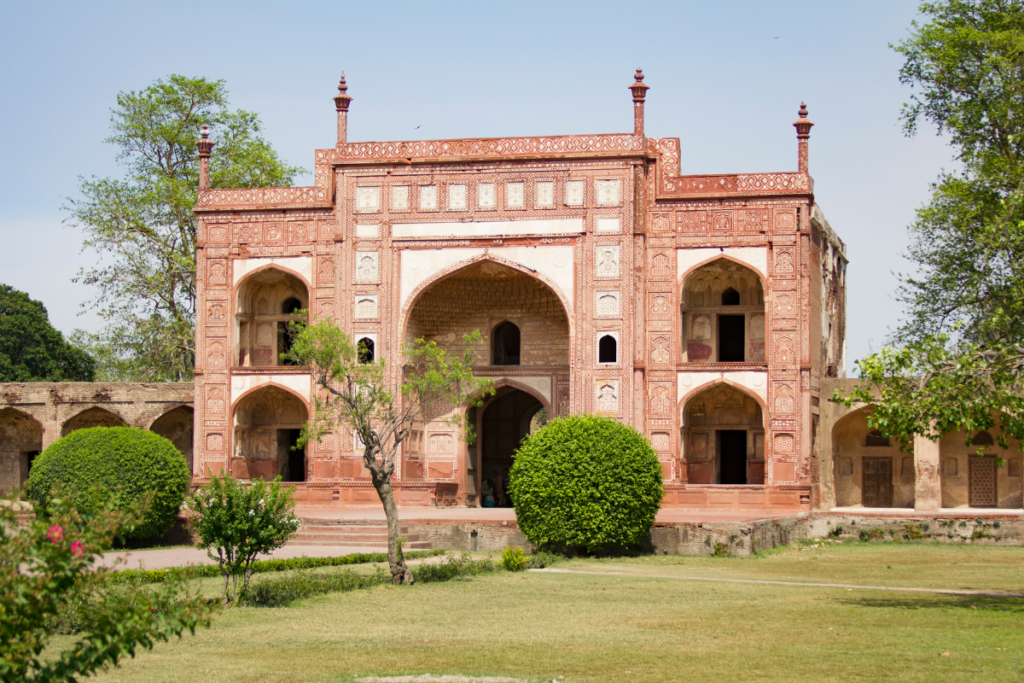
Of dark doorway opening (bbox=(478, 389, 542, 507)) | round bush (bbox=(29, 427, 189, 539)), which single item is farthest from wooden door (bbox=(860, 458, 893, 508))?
round bush (bbox=(29, 427, 189, 539))

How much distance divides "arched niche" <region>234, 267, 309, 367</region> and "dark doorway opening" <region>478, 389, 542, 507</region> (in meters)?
4.83

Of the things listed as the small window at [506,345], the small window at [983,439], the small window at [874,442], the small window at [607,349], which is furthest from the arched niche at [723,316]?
the small window at [983,439]

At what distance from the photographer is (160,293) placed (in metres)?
31.5

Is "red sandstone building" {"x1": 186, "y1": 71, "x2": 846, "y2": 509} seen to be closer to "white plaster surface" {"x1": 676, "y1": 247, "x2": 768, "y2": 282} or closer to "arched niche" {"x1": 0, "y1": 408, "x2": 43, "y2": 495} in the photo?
"white plaster surface" {"x1": 676, "y1": 247, "x2": 768, "y2": 282}

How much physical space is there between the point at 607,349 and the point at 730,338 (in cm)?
330

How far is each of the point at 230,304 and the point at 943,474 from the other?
15.4 m

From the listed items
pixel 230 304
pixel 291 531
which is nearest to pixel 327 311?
pixel 230 304

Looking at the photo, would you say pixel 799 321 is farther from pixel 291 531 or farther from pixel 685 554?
pixel 291 531

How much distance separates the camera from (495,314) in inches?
1046

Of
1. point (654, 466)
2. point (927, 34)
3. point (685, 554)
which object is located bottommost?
point (685, 554)

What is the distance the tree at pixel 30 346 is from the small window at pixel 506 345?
72.1 ft

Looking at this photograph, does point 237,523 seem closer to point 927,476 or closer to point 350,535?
point 350,535

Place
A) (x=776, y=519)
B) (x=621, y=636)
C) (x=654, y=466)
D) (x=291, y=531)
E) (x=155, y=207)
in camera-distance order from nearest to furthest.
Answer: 1. (x=621, y=636)
2. (x=291, y=531)
3. (x=654, y=466)
4. (x=776, y=519)
5. (x=155, y=207)

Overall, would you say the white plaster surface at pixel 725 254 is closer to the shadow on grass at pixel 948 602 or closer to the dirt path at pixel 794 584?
the dirt path at pixel 794 584
